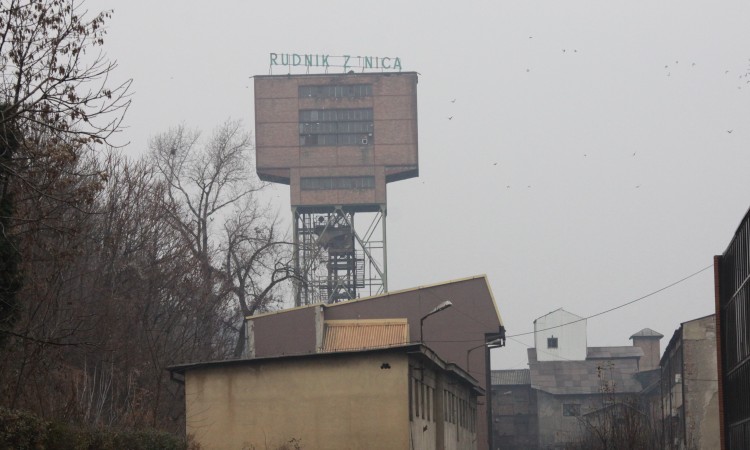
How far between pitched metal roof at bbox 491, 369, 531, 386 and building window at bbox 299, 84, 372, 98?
97.9 ft

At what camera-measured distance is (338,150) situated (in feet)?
324

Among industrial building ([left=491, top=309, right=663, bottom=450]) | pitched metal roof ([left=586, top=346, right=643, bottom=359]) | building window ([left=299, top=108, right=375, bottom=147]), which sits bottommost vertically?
industrial building ([left=491, top=309, right=663, bottom=450])

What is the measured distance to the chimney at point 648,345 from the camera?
113750 millimetres

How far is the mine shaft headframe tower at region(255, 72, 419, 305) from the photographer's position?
9706 centimetres

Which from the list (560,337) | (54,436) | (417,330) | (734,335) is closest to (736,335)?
(734,335)

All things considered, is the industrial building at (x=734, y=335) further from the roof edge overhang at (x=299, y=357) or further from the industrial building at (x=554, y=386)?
the industrial building at (x=554, y=386)

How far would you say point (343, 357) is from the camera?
31922 mm

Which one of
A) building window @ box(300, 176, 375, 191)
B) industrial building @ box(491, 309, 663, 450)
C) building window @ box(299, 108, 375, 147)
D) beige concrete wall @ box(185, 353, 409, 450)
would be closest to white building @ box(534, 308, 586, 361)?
industrial building @ box(491, 309, 663, 450)

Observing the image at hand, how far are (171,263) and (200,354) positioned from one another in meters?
5.50

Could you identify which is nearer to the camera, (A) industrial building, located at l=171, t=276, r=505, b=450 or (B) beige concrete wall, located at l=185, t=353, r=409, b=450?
(B) beige concrete wall, located at l=185, t=353, r=409, b=450

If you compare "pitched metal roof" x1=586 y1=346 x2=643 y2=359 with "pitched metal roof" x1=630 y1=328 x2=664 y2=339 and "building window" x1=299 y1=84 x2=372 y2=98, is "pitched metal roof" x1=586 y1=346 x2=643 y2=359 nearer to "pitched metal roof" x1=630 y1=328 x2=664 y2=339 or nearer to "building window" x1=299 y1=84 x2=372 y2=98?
"pitched metal roof" x1=630 y1=328 x2=664 y2=339

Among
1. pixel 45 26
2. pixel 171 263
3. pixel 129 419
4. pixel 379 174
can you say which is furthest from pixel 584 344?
pixel 45 26

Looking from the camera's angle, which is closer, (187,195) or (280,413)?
(280,413)

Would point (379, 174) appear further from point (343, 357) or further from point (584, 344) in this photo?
point (343, 357)
